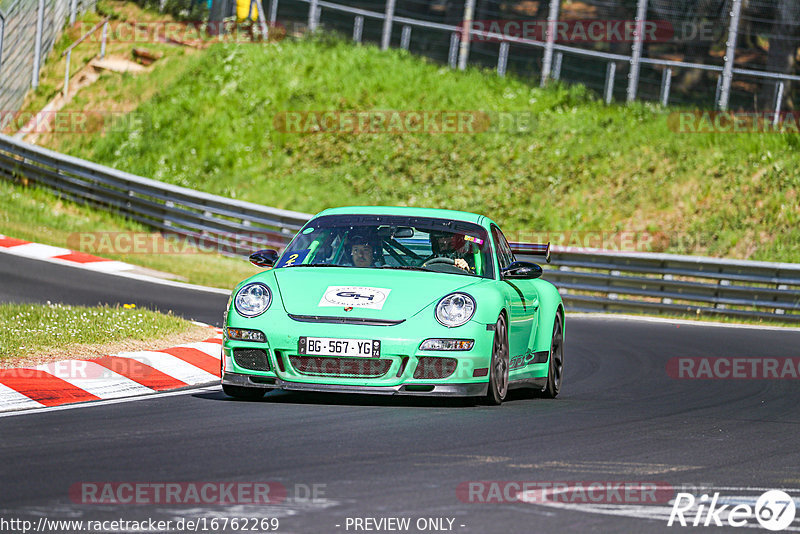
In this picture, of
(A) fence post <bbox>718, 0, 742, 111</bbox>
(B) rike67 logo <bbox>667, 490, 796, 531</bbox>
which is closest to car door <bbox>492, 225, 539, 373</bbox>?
(B) rike67 logo <bbox>667, 490, 796, 531</bbox>

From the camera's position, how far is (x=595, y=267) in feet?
69.2

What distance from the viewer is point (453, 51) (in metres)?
30.0

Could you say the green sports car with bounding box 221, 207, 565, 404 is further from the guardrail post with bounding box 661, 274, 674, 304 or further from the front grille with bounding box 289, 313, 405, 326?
the guardrail post with bounding box 661, 274, 674, 304

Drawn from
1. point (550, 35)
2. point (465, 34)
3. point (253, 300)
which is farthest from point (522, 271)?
point (465, 34)

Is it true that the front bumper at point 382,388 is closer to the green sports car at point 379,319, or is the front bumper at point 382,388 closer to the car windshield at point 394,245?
the green sports car at point 379,319

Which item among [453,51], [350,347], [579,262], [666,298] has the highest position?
[453,51]

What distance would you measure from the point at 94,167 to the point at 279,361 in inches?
654

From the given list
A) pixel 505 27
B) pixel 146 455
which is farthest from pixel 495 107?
pixel 146 455

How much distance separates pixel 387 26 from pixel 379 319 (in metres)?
22.6

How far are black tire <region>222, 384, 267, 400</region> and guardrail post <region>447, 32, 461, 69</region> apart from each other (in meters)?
21.7

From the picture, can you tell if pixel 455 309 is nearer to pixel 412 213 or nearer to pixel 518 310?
pixel 518 310

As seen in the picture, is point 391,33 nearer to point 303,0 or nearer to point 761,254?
point 303,0

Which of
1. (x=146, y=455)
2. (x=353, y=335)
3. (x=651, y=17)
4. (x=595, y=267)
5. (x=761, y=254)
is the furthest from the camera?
(x=651, y=17)

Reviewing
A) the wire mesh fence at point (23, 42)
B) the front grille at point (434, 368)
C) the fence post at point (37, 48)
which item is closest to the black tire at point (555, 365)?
the front grille at point (434, 368)
